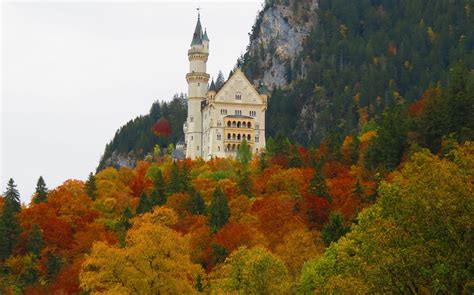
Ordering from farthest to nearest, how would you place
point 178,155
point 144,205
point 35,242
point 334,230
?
point 178,155 → point 144,205 → point 35,242 → point 334,230

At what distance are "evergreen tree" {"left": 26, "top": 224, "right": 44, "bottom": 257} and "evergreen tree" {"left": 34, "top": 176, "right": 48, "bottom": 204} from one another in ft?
46.5

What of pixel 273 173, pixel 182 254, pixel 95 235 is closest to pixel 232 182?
pixel 273 173

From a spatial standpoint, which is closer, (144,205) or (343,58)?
(144,205)

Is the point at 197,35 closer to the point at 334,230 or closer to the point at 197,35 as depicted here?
the point at 197,35

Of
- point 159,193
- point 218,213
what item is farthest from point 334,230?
point 159,193

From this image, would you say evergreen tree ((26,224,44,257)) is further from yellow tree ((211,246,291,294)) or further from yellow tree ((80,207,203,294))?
yellow tree ((211,246,291,294))

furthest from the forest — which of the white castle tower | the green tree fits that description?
the white castle tower

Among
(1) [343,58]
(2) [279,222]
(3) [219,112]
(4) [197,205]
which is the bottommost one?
(2) [279,222]

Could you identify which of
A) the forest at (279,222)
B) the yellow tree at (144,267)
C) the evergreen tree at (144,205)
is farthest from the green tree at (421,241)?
the evergreen tree at (144,205)

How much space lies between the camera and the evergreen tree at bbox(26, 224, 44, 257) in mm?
72000

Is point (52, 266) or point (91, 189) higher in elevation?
point (91, 189)

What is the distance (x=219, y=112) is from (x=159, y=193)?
4527cm

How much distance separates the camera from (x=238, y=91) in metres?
130

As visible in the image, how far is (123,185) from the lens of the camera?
98125mm
